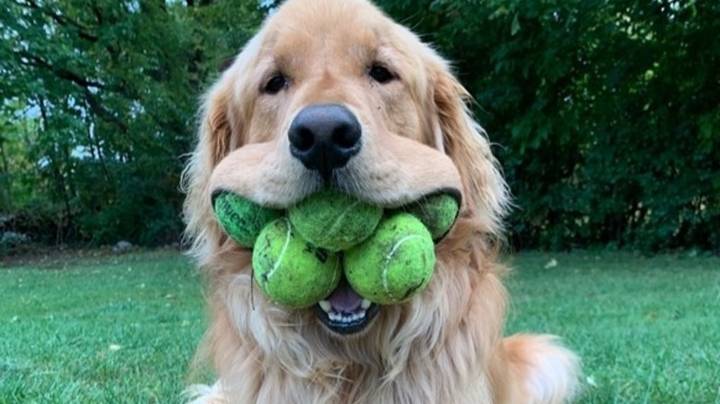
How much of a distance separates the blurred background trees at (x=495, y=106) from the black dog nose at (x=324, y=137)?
7732 millimetres

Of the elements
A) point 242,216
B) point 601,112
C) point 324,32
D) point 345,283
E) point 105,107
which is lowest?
point 601,112

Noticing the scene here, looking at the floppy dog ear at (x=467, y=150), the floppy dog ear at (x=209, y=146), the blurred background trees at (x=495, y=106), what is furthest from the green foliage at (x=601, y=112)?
the floppy dog ear at (x=209, y=146)

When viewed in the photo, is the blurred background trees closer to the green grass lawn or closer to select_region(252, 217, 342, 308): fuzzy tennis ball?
the green grass lawn

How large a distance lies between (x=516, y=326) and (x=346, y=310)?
4.18 m

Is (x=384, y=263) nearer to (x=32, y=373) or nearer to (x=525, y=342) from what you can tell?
(x=525, y=342)

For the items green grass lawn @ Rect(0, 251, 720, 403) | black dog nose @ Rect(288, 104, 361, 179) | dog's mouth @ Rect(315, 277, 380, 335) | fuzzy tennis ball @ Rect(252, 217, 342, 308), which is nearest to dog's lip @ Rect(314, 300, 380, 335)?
dog's mouth @ Rect(315, 277, 380, 335)

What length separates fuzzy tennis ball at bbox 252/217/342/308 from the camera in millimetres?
2301

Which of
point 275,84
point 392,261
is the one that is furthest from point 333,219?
point 275,84

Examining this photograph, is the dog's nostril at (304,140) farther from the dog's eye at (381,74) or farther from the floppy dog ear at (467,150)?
the floppy dog ear at (467,150)

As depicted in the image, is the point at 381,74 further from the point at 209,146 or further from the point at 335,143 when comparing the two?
the point at 209,146

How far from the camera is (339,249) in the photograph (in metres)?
2.30

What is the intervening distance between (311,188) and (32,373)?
2.68 metres

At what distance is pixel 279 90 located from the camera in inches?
108

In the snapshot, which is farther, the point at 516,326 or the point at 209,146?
the point at 516,326
